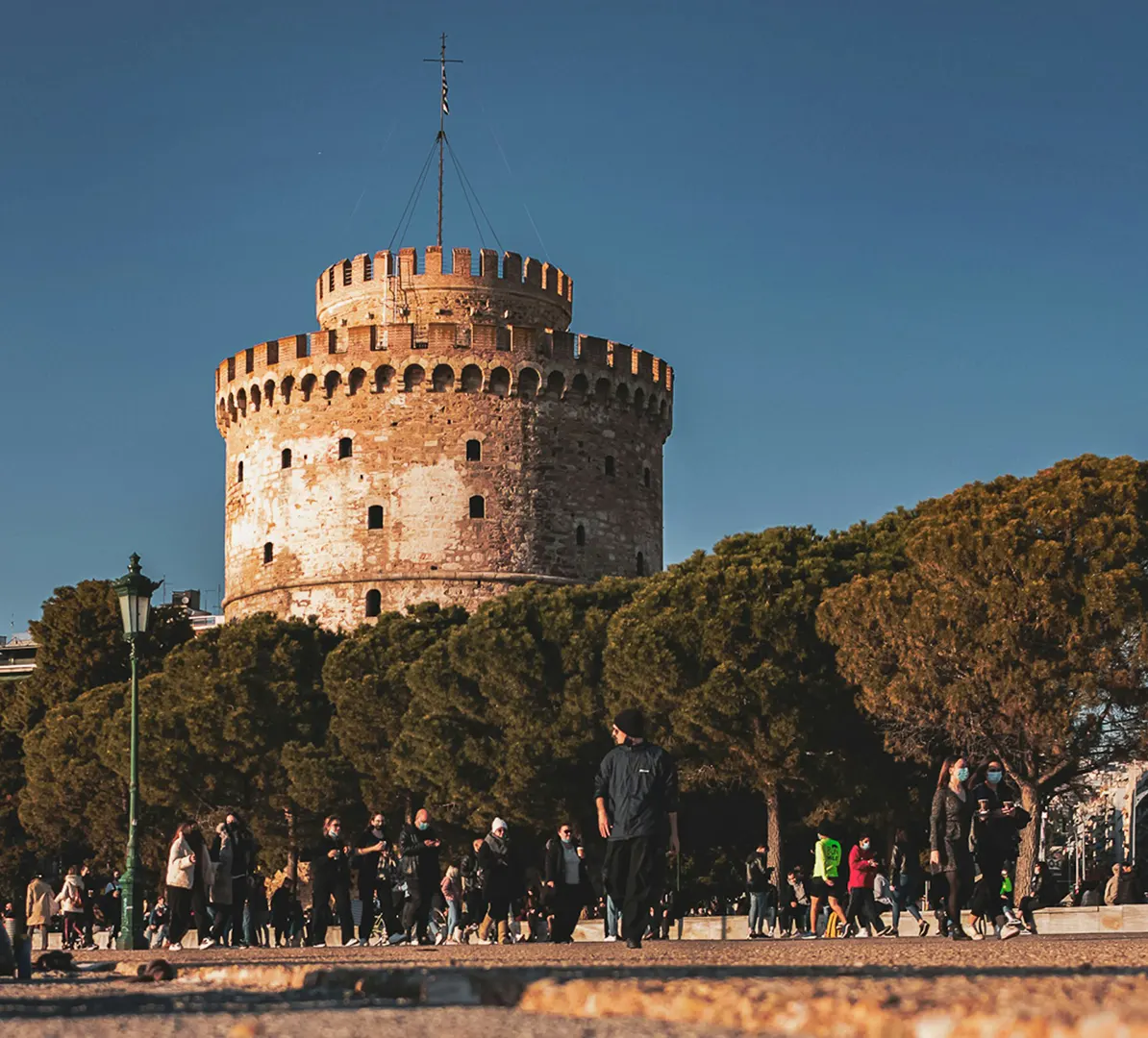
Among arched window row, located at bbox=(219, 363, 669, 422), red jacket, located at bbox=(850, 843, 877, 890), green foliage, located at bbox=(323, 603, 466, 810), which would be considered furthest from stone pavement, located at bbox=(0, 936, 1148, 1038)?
arched window row, located at bbox=(219, 363, 669, 422)

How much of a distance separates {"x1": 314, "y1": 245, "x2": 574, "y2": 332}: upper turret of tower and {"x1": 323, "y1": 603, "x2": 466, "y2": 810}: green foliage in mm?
13738

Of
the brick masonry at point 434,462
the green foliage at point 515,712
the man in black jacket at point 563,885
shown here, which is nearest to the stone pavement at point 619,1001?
the man in black jacket at point 563,885

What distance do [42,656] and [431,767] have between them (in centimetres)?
1750

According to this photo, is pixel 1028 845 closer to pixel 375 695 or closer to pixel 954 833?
pixel 375 695

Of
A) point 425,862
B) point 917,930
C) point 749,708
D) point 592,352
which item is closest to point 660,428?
point 592,352

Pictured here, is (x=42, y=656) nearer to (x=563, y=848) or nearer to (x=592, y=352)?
(x=592, y=352)

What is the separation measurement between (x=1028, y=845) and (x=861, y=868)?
392 inches

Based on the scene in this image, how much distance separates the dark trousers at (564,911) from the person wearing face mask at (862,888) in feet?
13.5

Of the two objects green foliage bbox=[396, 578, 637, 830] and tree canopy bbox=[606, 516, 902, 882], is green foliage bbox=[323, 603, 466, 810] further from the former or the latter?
tree canopy bbox=[606, 516, 902, 882]

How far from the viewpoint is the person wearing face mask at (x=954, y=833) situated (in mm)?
14656

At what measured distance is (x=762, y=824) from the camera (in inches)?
1608

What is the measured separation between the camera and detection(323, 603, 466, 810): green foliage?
40.2 m

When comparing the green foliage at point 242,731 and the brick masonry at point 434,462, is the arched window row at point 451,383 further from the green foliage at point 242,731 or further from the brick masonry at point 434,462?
the green foliage at point 242,731

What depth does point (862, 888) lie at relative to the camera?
21.4m
